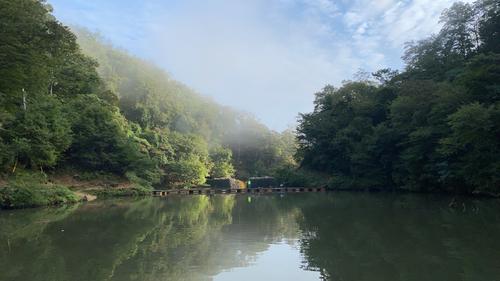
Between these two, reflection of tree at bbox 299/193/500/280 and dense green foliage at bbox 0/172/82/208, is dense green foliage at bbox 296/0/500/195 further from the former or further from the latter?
dense green foliage at bbox 0/172/82/208

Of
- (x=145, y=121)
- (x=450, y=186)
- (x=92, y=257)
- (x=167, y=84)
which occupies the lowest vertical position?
(x=92, y=257)

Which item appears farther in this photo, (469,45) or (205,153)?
(205,153)

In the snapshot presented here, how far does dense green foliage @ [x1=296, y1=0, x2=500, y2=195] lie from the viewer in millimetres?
14000

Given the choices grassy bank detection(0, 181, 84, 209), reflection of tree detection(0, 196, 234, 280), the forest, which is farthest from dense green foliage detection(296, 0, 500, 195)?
grassy bank detection(0, 181, 84, 209)

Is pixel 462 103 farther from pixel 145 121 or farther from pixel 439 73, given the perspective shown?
pixel 145 121

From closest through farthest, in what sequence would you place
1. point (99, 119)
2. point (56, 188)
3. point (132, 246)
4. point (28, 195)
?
point (132, 246), point (28, 195), point (56, 188), point (99, 119)

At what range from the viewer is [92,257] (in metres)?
5.16

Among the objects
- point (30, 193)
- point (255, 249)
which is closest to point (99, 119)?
point (30, 193)

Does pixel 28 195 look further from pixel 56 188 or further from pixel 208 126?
pixel 208 126

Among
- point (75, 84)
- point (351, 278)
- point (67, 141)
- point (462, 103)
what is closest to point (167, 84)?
point (75, 84)

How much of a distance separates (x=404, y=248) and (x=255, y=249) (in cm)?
271

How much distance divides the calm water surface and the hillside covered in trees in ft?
22.6

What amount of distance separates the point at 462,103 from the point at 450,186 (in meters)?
5.02

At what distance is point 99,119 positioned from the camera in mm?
20547
